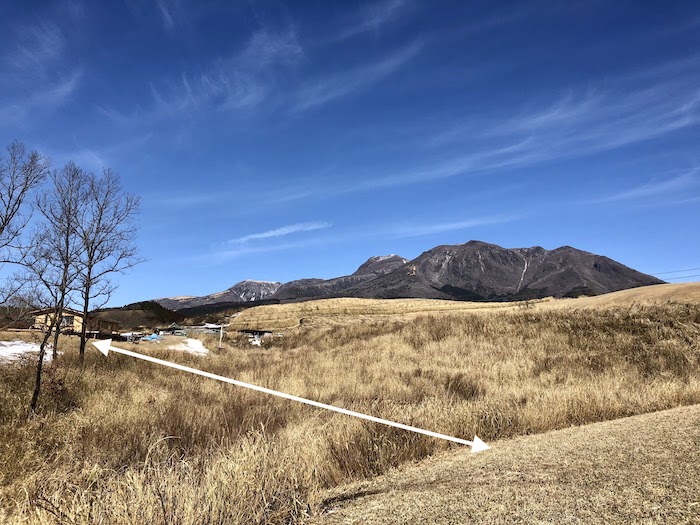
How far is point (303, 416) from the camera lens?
8.90 meters

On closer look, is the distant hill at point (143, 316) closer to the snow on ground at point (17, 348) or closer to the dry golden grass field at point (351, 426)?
the snow on ground at point (17, 348)

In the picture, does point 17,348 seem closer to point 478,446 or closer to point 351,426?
point 351,426

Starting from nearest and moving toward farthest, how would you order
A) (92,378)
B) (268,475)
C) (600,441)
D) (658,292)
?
(600,441) < (268,475) < (92,378) < (658,292)

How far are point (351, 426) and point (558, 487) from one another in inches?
147

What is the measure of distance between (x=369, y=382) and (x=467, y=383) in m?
3.10

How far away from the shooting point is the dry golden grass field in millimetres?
2604

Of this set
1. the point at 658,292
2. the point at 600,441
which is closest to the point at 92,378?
the point at 600,441

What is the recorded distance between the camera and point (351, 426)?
5.68 m

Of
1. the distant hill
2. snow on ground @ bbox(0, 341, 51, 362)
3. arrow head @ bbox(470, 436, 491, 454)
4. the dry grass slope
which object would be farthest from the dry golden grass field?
the distant hill

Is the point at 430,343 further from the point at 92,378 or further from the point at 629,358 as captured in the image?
the point at 92,378

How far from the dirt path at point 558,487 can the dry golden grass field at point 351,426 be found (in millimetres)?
17


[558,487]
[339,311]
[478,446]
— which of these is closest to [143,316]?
[339,311]

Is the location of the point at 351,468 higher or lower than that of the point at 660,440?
lower

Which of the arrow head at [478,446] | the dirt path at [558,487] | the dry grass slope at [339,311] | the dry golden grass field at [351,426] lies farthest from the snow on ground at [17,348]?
the dry grass slope at [339,311]
